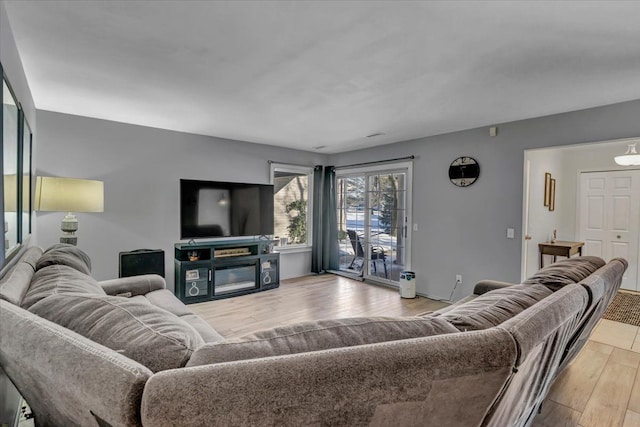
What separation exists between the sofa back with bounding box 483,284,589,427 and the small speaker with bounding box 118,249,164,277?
3.93m

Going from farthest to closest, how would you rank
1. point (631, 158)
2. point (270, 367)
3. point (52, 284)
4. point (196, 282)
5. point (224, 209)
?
point (224, 209) < point (196, 282) < point (631, 158) < point (52, 284) < point (270, 367)

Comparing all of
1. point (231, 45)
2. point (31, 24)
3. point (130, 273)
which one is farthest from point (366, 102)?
point (130, 273)

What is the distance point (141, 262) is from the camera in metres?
3.91

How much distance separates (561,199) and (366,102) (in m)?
4.71

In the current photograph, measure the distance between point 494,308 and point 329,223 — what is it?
16.4ft

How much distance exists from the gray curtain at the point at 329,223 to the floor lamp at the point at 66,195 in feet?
12.4

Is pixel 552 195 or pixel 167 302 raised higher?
pixel 552 195

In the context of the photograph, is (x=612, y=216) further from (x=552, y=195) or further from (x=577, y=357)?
(x=577, y=357)

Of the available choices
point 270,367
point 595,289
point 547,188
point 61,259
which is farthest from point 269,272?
point 547,188

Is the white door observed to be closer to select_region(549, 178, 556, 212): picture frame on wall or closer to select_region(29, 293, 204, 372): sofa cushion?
select_region(549, 178, 556, 212): picture frame on wall

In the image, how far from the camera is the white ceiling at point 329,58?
1.72 m

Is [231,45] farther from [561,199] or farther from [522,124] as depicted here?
[561,199]

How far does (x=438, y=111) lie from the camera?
340 centimetres

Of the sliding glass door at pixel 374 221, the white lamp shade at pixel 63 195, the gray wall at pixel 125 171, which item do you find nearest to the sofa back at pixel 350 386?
the white lamp shade at pixel 63 195
